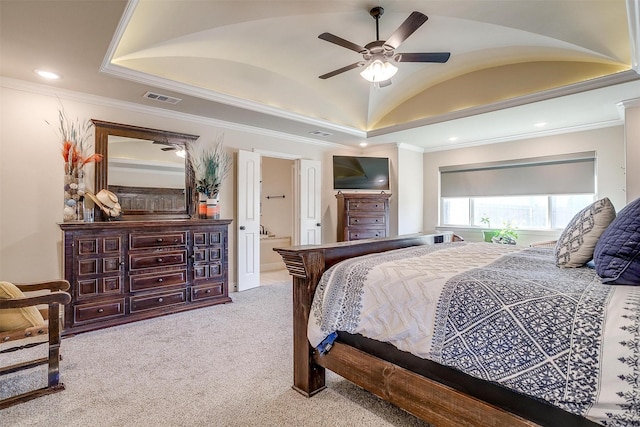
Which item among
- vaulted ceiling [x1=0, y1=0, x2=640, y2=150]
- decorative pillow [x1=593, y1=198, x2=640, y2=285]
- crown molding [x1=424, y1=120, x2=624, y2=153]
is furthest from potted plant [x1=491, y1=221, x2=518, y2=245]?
decorative pillow [x1=593, y1=198, x2=640, y2=285]

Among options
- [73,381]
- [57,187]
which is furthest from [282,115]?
[73,381]

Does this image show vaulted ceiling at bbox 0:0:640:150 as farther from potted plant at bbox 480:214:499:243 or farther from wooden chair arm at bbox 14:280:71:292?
wooden chair arm at bbox 14:280:71:292

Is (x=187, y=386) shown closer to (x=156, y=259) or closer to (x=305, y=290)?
(x=305, y=290)

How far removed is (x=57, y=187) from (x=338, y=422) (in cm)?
369

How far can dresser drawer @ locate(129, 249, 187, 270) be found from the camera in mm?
3428

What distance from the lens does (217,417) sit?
1762 millimetres

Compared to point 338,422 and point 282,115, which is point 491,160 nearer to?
point 282,115

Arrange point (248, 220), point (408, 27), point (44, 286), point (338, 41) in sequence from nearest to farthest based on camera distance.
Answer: point (44, 286) → point (408, 27) → point (338, 41) → point (248, 220)

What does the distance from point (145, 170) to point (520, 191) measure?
564 centimetres

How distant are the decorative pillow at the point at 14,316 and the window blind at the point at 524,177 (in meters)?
6.04

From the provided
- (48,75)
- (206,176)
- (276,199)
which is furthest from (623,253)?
(276,199)

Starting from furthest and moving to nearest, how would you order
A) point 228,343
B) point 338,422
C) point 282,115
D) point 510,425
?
1. point 282,115
2. point 228,343
3. point 338,422
4. point 510,425

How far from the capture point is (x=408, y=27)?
97.8 inches

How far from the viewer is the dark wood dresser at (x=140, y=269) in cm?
307
